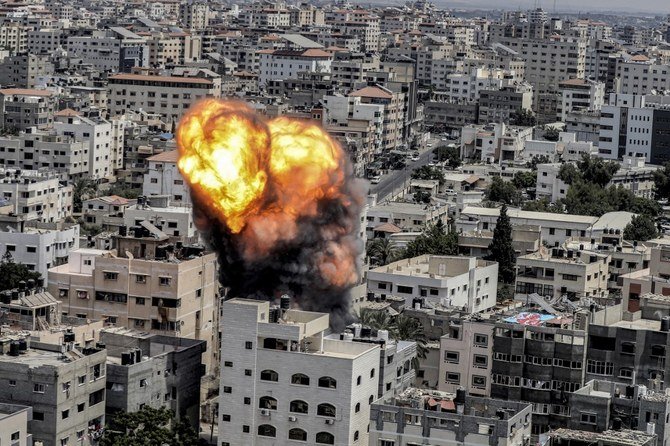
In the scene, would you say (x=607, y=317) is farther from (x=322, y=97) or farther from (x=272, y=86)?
(x=272, y=86)

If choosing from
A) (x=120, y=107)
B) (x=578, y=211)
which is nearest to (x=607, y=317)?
(x=578, y=211)

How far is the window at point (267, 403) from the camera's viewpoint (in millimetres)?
41281

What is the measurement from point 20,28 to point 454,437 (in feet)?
421

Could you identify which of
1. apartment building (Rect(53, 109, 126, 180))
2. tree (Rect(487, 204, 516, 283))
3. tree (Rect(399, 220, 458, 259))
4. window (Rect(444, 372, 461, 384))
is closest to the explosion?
window (Rect(444, 372, 461, 384))

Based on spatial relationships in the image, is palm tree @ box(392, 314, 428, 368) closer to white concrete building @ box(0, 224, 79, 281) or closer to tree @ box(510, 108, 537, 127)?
white concrete building @ box(0, 224, 79, 281)

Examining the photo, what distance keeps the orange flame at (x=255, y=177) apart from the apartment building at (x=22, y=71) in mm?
74221

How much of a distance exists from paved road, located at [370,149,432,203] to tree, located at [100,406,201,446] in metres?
42.9

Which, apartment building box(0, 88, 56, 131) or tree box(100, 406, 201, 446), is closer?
tree box(100, 406, 201, 446)

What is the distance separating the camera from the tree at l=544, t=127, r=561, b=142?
111m

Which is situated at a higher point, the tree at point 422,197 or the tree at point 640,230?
the tree at point 640,230

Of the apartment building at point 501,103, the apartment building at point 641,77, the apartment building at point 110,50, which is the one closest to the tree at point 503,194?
the apartment building at point 501,103

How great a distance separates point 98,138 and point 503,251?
1238 inches

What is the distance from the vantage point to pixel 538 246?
66.1 m

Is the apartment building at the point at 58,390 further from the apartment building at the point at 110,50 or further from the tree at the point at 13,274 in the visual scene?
the apartment building at the point at 110,50
